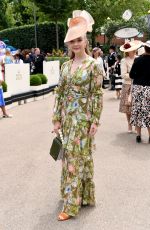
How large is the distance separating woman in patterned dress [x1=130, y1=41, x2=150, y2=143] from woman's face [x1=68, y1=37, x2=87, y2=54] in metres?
3.97

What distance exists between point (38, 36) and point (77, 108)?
35.5m

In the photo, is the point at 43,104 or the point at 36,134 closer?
the point at 36,134

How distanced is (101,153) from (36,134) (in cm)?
235

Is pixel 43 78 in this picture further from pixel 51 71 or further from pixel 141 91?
pixel 141 91

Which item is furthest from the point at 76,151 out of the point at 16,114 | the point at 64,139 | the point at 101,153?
the point at 16,114

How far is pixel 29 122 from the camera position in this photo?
12391mm

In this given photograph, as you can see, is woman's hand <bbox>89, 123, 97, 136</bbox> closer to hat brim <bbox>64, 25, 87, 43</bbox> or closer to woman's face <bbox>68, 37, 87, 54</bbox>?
woman's face <bbox>68, 37, 87, 54</bbox>

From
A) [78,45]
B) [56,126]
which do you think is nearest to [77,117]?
[56,126]

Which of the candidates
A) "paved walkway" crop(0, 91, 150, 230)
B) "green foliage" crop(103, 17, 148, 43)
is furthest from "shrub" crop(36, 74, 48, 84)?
"green foliage" crop(103, 17, 148, 43)

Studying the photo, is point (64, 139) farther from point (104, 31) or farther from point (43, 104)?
point (104, 31)

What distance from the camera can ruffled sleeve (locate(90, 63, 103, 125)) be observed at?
16.8ft

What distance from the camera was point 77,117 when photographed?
520 cm

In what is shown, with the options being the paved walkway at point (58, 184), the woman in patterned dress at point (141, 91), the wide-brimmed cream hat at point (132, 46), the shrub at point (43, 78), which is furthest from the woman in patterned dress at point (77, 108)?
the shrub at point (43, 78)

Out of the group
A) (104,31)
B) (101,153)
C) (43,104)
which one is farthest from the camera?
(104,31)
